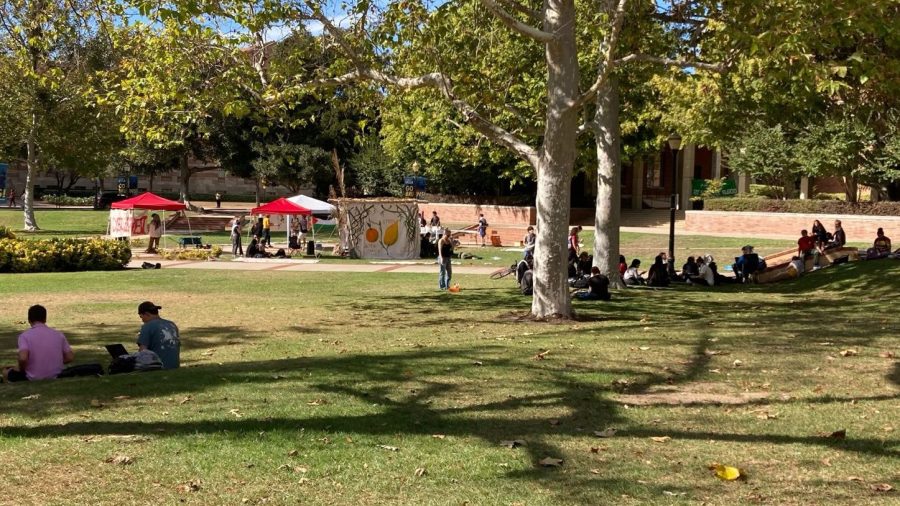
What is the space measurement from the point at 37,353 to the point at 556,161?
844cm

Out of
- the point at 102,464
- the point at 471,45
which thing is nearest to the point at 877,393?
the point at 102,464

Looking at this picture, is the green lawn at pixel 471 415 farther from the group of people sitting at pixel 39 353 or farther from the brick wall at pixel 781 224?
the brick wall at pixel 781 224

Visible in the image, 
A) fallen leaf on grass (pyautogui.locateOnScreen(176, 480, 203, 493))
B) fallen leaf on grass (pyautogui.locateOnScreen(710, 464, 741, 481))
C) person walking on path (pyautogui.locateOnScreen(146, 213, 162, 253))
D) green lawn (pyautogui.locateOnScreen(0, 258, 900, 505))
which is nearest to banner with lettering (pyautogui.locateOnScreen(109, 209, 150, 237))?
person walking on path (pyautogui.locateOnScreen(146, 213, 162, 253))

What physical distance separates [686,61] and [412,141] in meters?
39.2

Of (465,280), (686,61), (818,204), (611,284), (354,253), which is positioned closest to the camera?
(686,61)

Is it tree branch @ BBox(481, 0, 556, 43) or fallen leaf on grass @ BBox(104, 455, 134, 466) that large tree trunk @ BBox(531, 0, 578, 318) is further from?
fallen leaf on grass @ BBox(104, 455, 134, 466)

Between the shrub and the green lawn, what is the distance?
57.9ft

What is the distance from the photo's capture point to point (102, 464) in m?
6.68

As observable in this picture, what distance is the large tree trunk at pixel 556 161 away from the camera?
1545cm

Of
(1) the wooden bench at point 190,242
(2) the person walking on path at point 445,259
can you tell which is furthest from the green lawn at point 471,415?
(1) the wooden bench at point 190,242

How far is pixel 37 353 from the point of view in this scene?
1009 cm

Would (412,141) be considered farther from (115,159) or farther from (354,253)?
(115,159)

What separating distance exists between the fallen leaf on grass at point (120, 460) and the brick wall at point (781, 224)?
1400 inches

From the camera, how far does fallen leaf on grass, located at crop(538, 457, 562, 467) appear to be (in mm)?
6977
